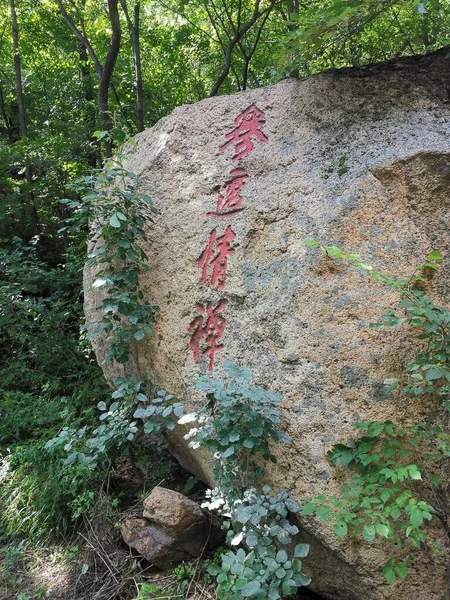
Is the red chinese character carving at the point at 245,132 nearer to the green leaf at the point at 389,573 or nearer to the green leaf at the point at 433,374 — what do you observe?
the green leaf at the point at 433,374

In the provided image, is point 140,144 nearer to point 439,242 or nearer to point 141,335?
point 141,335

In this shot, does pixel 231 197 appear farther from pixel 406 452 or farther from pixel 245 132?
pixel 406 452

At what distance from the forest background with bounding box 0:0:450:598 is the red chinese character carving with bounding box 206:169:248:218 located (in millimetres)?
635

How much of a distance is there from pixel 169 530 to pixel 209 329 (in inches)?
44.4

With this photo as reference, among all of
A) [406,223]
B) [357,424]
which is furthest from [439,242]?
[357,424]

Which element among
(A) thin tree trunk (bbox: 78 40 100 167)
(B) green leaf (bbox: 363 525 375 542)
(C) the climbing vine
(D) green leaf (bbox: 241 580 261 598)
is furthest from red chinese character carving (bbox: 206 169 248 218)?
(A) thin tree trunk (bbox: 78 40 100 167)

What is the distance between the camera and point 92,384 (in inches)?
196

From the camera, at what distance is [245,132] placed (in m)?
3.01

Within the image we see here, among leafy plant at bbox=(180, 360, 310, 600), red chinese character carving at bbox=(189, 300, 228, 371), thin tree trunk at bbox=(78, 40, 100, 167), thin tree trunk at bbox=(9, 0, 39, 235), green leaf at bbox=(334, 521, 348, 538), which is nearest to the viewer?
green leaf at bbox=(334, 521, 348, 538)

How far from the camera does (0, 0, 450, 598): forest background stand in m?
3.33

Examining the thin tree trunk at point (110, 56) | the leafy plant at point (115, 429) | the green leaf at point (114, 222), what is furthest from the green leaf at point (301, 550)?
the thin tree trunk at point (110, 56)

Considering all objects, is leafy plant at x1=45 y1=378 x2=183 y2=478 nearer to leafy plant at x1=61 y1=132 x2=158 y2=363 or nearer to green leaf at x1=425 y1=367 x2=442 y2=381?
leafy plant at x1=61 y1=132 x2=158 y2=363

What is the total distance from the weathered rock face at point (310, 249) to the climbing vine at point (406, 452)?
0.21ft

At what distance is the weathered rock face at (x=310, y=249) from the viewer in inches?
85.4
